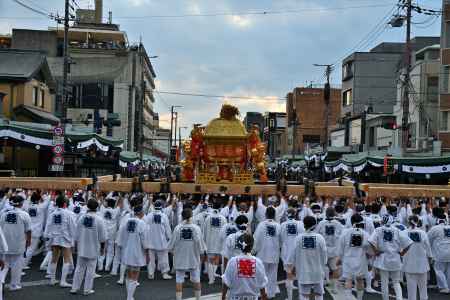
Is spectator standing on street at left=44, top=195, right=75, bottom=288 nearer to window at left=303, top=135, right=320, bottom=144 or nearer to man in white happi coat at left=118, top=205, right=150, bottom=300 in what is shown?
man in white happi coat at left=118, top=205, right=150, bottom=300

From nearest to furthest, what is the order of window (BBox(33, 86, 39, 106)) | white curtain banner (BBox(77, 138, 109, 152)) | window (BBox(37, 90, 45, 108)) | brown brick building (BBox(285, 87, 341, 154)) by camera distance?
white curtain banner (BBox(77, 138, 109, 152)), window (BBox(33, 86, 39, 106)), window (BBox(37, 90, 45, 108)), brown brick building (BBox(285, 87, 341, 154))

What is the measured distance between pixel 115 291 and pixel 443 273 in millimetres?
6927

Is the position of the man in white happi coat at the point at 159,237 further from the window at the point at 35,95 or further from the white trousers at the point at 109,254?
the window at the point at 35,95

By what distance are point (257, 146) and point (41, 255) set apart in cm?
845

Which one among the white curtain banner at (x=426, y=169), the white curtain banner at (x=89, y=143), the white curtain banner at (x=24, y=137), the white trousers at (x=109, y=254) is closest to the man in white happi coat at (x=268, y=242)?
the white trousers at (x=109, y=254)

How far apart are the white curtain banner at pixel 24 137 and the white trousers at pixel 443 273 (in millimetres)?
16162

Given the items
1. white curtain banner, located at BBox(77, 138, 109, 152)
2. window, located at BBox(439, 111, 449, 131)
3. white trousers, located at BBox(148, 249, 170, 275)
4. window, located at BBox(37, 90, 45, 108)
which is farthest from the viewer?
window, located at BBox(37, 90, 45, 108)

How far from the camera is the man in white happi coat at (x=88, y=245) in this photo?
10344 millimetres

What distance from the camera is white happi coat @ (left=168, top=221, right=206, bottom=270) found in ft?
31.5

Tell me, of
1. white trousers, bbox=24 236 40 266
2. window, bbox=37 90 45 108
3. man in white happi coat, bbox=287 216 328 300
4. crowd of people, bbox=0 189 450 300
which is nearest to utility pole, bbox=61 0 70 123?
white trousers, bbox=24 236 40 266

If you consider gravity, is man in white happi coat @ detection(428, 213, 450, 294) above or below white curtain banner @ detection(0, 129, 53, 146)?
below

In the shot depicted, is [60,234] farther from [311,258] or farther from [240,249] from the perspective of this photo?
[311,258]

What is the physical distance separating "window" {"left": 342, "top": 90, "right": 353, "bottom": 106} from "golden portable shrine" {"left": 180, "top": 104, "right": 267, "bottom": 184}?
36.9 m

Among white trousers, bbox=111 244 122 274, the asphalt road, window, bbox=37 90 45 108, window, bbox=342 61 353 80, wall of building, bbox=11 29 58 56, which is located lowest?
the asphalt road
